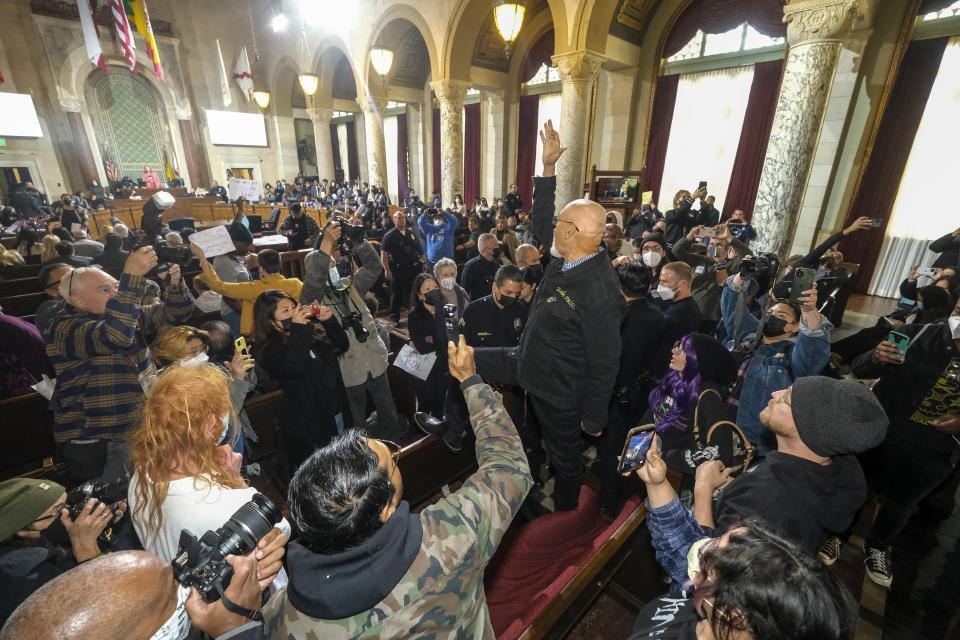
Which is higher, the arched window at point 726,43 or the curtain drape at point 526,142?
the arched window at point 726,43

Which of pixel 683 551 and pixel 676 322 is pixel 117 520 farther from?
pixel 676 322

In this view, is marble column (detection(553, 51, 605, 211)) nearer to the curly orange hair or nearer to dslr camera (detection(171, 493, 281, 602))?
the curly orange hair

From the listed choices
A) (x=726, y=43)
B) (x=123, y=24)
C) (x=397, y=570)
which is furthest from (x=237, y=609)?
(x=123, y=24)

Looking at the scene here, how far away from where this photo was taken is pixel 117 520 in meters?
1.53

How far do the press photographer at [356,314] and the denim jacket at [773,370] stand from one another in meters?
2.47

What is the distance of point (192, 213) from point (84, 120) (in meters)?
8.70

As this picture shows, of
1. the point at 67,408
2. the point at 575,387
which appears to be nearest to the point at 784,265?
the point at 575,387

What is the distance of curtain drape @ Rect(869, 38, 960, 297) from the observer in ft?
21.3

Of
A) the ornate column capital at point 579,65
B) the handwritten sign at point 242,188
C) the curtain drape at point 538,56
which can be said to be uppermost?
the curtain drape at point 538,56

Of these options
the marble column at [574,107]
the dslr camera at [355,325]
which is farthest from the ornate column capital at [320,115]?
the dslr camera at [355,325]

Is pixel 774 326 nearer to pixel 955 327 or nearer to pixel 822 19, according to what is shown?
pixel 955 327

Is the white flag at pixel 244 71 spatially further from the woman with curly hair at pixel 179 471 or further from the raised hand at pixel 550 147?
the woman with curly hair at pixel 179 471

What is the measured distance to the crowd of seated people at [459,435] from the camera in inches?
34.5

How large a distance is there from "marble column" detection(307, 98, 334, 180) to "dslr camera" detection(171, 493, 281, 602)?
55.5 ft
